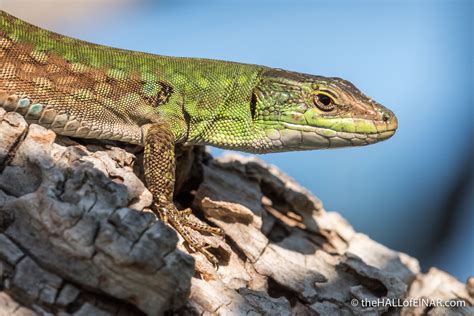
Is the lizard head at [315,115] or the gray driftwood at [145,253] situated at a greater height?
the lizard head at [315,115]

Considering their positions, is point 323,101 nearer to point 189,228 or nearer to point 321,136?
point 321,136

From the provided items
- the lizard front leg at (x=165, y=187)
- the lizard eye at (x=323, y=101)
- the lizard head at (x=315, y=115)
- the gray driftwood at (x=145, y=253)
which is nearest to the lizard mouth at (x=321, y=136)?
the lizard head at (x=315, y=115)

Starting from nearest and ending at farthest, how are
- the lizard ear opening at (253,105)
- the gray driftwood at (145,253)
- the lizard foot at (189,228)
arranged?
the gray driftwood at (145,253) → the lizard foot at (189,228) → the lizard ear opening at (253,105)

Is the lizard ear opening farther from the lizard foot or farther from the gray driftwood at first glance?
the lizard foot

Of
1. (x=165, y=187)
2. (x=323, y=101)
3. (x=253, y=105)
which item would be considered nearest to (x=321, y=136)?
(x=323, y=101)

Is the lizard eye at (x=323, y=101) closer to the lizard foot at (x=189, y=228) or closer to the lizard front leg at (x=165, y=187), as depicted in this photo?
the lizard front leg at (x=165, y=187)

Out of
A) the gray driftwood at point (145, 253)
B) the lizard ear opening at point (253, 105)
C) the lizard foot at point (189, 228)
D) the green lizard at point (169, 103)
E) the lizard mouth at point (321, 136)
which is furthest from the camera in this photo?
the lizard ear opening at point (253, 105)

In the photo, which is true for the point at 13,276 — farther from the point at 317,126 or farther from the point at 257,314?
the point at 317,126

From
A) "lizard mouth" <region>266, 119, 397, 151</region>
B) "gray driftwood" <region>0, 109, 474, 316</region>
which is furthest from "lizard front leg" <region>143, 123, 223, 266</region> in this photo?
"lizard mouth" <region>266, 119, 397, 151</region>

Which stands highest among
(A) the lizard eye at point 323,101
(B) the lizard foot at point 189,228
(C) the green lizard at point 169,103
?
(A) the lizard eye at point 323,101
